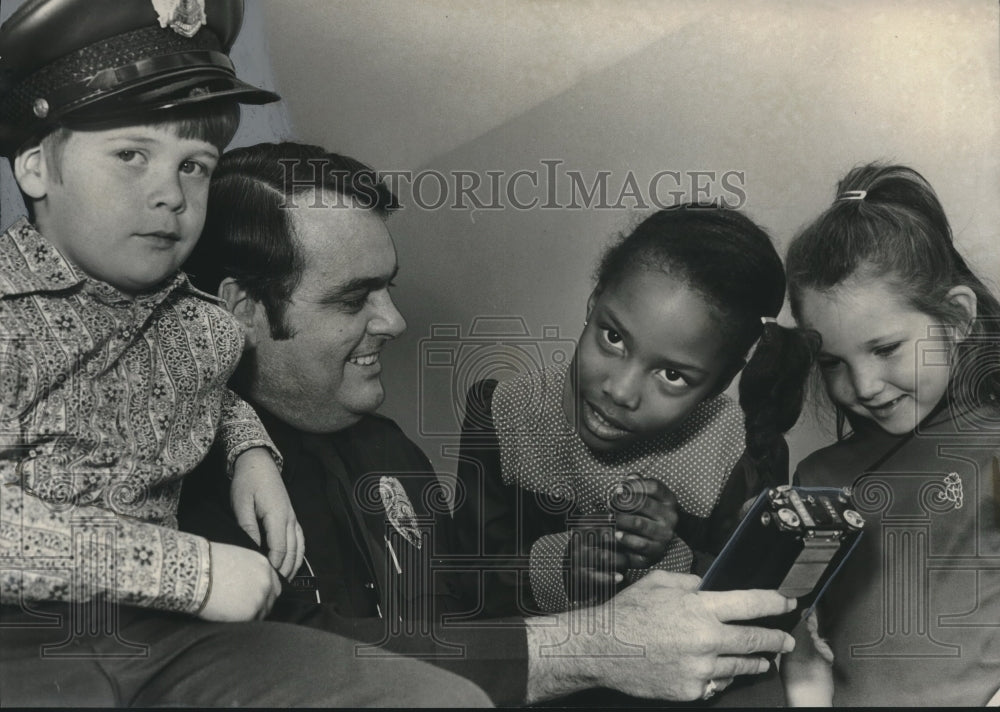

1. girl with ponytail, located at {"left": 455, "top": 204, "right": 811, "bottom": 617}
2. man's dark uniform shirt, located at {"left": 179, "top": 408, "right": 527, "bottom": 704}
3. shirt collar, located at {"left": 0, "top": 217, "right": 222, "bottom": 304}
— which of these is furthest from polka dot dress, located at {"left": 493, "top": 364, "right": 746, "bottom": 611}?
shirt collar, located at {"left": 0, "top": 217, "right": 222, "bottom": 304}

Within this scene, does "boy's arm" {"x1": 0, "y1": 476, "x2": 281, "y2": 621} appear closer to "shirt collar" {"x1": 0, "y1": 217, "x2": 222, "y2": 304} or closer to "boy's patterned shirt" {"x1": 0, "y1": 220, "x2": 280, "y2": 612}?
"boy's patterned shirt" {"x1": 0, "y1": 220, "x2": 280, "y2": 612}

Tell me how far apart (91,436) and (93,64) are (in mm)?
882

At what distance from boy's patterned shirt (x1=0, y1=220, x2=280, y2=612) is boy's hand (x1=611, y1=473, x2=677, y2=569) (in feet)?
3.62

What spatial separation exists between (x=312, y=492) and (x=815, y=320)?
1.43 m

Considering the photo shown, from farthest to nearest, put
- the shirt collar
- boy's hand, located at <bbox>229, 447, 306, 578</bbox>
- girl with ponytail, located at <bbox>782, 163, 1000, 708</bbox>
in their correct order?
girl with ponytail, located at <bbox>782, 163, 1000, 708</bbox> < boy's hand, located at <bbox>229, 447, 306, 578</bbox> < the shirt collar

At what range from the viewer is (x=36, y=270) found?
9.26ft

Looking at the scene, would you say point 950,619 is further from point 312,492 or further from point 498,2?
point 498,2

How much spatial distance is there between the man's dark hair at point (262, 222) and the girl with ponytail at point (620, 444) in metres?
0.60

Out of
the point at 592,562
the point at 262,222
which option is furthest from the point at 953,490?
the point at 262,222

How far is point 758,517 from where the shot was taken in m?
3.12

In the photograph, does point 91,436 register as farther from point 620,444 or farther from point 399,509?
point 620,444

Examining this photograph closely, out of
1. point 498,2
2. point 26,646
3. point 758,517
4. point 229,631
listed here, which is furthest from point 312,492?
point 498,2

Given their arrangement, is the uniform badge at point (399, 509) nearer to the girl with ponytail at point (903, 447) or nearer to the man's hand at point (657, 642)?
the man's hand at point (657, 642)

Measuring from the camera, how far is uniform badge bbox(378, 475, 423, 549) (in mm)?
3211
